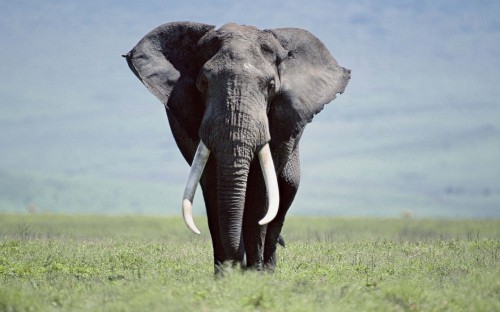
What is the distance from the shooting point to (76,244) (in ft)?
72.4

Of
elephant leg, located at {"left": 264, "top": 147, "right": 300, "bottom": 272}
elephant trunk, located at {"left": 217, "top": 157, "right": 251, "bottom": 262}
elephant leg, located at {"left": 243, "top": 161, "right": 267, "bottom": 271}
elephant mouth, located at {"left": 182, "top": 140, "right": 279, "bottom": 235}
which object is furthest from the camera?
elephant leg, located at {"left": 264, "top": 147, "right": 300, "bottom": 272}

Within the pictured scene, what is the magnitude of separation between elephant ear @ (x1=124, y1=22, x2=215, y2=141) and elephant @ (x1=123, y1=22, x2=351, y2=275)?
0.02m

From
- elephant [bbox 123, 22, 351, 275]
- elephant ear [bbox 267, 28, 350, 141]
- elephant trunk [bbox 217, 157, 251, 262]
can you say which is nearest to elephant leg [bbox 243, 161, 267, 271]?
elephant [bbox 123, 22, 351, 275]

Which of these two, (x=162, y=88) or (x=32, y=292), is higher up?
(x=162, y=88)

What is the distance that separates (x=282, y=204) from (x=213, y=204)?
2.15 metres

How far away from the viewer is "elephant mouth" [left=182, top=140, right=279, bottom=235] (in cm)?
1292

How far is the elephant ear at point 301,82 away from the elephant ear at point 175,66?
1286 millimetres

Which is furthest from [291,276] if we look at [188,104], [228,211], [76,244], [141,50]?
[76,244]

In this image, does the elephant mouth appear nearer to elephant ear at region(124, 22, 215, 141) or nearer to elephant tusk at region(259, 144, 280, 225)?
elephant tusk at region(259, 144, 280, 225)

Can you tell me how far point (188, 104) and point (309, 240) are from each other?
11001 millimetres

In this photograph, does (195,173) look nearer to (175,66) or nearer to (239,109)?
(239,109)

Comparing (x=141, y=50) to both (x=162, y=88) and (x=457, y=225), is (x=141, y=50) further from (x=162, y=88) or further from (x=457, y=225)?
(x=457, y=225)

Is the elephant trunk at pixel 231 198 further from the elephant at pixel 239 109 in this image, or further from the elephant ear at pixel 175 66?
the elephant ear at pixel 175 66

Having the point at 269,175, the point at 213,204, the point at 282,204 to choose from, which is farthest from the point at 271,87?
the point at 282,204
